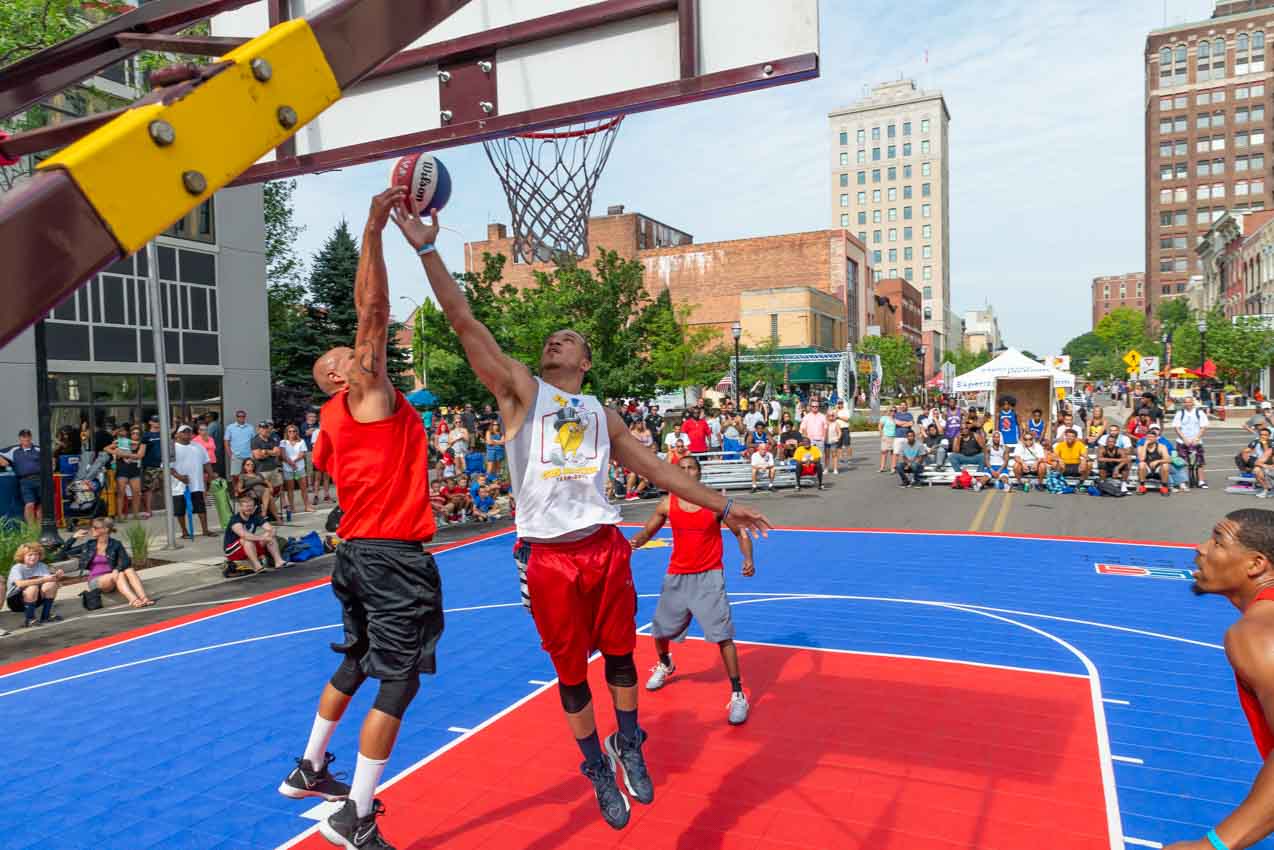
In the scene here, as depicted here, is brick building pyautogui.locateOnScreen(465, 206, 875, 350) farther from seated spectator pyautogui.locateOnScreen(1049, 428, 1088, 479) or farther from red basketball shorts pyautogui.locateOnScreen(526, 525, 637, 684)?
red basketball shorts pyautogui.locateOnScreen(526, 525, 637, 684)

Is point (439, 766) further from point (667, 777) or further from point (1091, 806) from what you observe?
point (1091, 806)

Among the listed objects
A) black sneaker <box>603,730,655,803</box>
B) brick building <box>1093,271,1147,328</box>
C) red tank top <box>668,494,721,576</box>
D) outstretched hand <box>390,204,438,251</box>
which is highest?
brick building <box>1093,271,1147,328</box>

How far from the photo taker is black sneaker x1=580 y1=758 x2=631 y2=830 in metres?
3.91

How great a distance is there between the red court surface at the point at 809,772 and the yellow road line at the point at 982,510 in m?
8.08

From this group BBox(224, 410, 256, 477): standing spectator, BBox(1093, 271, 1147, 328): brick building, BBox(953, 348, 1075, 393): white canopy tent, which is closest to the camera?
BBox(224, 410, 256, 477): standing spectator

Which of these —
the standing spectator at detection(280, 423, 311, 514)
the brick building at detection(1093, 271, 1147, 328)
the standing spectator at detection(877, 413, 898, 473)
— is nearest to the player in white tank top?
the standing spectator at detection(280, 423, 311, 514)

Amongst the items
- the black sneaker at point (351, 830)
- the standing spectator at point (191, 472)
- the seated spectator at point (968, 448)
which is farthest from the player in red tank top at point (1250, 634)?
the seated spectator at point (968, 448)

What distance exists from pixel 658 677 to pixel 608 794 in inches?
111

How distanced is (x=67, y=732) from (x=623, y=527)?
9.64 meters

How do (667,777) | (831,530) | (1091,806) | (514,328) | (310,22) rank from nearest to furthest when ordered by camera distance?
(310,22), (1091,806), (667,777), (831,530), (514,328)

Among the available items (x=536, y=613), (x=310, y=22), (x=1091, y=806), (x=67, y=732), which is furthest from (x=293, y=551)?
(x=310, y=22)

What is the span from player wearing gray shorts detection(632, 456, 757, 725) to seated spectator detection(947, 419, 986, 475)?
1498 centimetres

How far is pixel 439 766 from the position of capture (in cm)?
539

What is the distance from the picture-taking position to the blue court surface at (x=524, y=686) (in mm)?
4859
